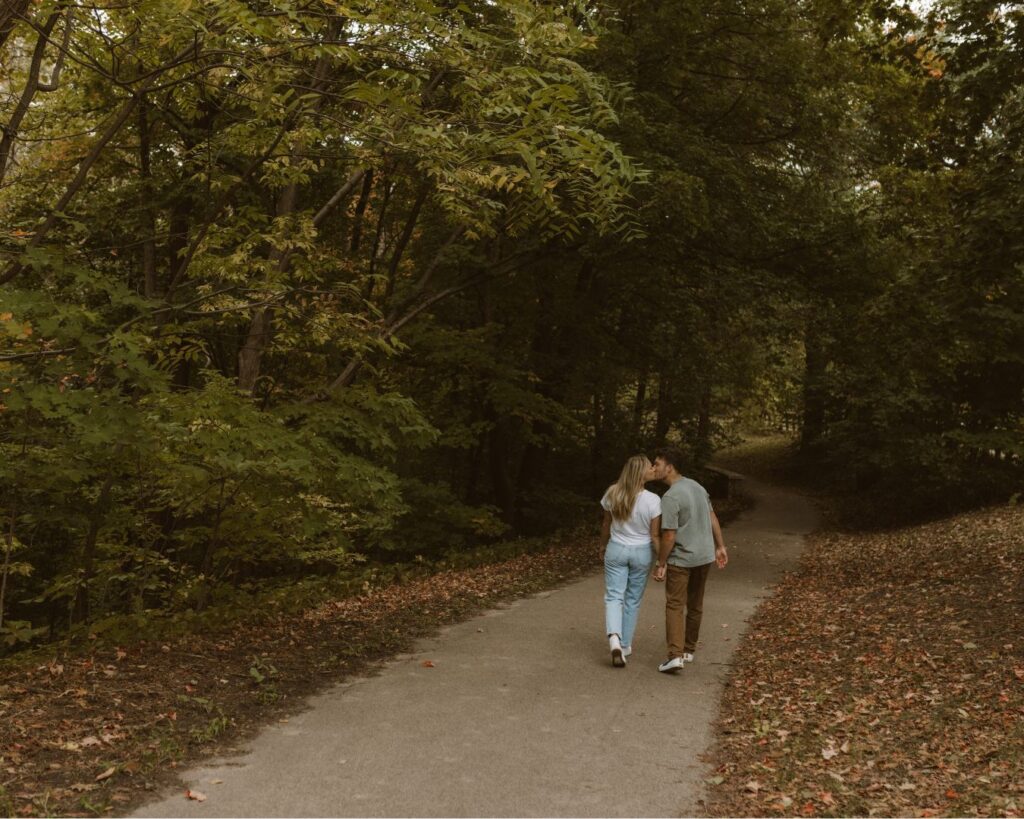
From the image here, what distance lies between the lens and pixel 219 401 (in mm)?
8953

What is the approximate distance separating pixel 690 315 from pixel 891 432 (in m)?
7.99

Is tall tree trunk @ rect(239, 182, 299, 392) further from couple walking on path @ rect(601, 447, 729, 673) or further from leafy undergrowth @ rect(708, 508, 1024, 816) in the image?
leafy undergrowth @ rect(708, 508, 1024, 816)

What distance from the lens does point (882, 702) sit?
302 inches

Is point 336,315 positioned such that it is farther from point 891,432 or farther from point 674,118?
point 891,432

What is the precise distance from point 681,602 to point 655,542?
582mm

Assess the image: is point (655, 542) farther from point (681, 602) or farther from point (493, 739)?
point (493, 739)

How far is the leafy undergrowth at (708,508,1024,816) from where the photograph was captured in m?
5.56

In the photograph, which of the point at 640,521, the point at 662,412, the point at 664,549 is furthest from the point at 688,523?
the point at 662,412

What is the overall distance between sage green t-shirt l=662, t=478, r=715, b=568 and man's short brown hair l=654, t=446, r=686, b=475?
0.18m

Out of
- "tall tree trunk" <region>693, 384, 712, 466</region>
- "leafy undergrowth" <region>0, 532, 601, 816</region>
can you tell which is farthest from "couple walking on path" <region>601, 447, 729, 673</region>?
"tall tree trunk" <region>693, 384, 712, 466</region>

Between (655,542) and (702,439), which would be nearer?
(655,542)

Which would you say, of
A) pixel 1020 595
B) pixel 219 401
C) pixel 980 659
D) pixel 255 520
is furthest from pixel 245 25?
pixel 1020 595

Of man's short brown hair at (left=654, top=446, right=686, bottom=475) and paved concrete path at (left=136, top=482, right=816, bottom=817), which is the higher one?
man's short brown hair at (left=654, top=446, right=686, bottom=475)

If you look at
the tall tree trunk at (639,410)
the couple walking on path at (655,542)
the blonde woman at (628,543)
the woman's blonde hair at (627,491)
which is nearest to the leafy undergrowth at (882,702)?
the couple walking on path at (655,542)
